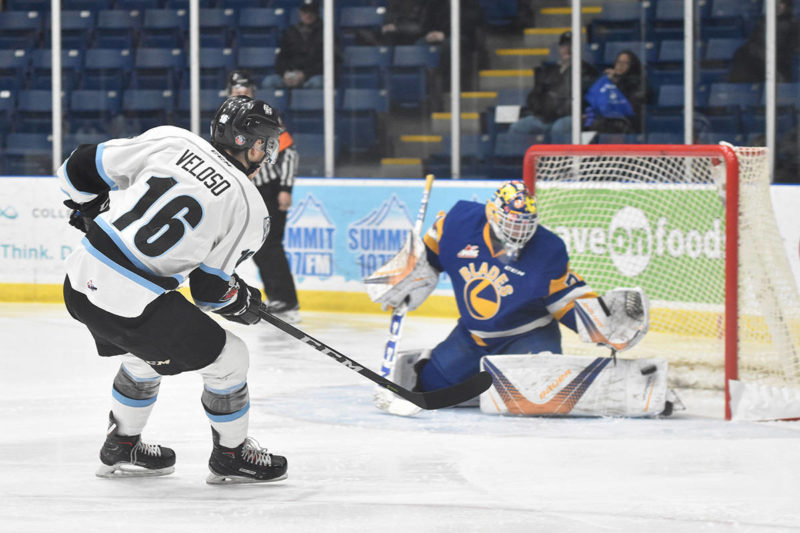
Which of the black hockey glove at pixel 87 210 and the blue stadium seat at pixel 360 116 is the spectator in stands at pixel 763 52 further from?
the black hockey glove at pixel 87 210

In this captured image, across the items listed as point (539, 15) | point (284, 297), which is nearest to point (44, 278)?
point (284, 297)

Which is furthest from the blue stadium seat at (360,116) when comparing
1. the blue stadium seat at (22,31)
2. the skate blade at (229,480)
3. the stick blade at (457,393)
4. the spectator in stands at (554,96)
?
the skate blade at (229,480)

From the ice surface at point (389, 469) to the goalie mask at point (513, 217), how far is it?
0.62 m

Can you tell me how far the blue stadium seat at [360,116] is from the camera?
7969mm

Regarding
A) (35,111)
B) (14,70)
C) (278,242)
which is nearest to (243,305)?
(278,242)

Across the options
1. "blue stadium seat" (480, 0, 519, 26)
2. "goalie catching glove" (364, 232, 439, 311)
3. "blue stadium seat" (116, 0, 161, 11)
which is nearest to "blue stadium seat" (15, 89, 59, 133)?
"blue stadium seat" (116, 0, 161, 11)

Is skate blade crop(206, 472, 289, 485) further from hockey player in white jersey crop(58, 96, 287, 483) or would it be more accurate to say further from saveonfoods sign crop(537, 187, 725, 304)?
saveonfoods sign crop(537, 187, 725, 304)

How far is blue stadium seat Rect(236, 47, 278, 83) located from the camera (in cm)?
831

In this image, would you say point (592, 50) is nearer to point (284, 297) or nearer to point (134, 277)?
point (284, 297)

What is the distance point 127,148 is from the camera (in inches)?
131

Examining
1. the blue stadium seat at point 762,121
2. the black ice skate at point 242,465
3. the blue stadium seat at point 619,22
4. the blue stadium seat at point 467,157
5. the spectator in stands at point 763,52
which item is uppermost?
the blue stadium seat at point 619,22

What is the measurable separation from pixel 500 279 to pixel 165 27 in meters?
4.64

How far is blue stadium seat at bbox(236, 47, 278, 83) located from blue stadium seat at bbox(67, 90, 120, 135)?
0.92m

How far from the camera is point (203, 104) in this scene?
27.8ft
